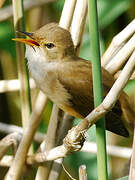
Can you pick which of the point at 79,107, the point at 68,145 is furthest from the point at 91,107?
the point at 68,145

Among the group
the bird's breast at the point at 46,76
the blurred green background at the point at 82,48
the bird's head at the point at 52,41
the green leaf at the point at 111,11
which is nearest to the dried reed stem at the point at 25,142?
the bird's breast at the point at 46,76

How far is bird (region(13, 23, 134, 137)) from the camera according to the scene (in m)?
2.00

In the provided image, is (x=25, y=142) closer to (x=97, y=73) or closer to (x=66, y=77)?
(x=66, y=77)

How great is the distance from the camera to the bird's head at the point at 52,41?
6.40 feet

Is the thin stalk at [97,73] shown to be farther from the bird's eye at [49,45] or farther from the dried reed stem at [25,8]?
the dried reed stem at [25,8]

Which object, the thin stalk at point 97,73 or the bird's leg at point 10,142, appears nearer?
the thin stalk at point 97,73

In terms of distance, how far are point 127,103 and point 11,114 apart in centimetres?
103

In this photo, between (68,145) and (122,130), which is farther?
(122,130)

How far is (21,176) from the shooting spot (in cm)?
210

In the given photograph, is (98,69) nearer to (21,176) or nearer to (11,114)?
(21,176)

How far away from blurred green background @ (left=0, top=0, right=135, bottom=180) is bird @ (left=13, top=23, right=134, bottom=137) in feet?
1.50

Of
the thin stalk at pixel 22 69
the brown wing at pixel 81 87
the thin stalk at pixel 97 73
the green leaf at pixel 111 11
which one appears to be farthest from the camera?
the green leaf at pixel 111 11

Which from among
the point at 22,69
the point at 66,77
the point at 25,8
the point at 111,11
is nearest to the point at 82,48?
the point at 111,11

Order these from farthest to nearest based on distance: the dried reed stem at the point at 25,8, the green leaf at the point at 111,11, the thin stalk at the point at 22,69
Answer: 1. the green leaf at the point at 111,11
2. the dried reed stem at the point at 25,8
3. the thin stalk at the point at 22,69
